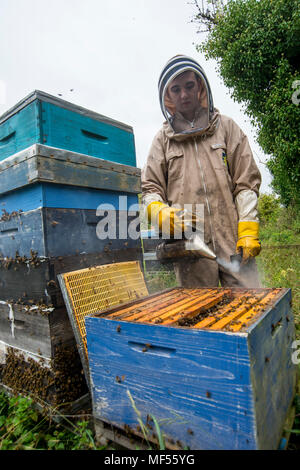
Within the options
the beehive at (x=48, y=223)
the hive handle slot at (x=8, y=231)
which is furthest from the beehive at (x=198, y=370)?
the hive handle slot at (x=8, y=231)

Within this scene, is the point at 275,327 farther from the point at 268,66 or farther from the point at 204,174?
the point at 268,66

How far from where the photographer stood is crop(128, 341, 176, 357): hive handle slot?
1.03 m

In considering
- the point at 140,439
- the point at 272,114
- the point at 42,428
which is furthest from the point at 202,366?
the point at 272,114

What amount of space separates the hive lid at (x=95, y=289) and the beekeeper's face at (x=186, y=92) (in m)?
1.30

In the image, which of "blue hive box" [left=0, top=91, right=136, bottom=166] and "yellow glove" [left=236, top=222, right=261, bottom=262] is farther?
"yellow glove" [left=236, top=222, right=261, bottom=262]

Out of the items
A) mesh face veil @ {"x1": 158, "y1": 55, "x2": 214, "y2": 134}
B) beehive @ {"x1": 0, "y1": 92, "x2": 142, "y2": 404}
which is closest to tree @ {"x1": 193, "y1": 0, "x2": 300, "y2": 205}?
mesh face veil @ {"x1": 158, "y1": 55, "x2": 214, "y2": 134}

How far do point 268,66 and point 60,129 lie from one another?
8.58 m

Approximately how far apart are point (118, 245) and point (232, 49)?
8846 mm

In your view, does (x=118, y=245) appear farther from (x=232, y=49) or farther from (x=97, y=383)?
(x=232, y=49)

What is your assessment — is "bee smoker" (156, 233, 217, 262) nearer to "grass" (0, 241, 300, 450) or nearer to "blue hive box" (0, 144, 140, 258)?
"blue hive box" (0, 144, 140, 258)

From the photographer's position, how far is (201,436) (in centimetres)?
95

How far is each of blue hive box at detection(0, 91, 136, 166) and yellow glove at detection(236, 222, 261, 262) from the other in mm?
1025

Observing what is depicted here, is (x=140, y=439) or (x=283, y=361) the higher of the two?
(x=283, y=361)

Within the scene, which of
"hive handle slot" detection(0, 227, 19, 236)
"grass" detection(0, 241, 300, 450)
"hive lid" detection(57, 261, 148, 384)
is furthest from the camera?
"hive handle slot" detection(0, 227, 19, 236)
